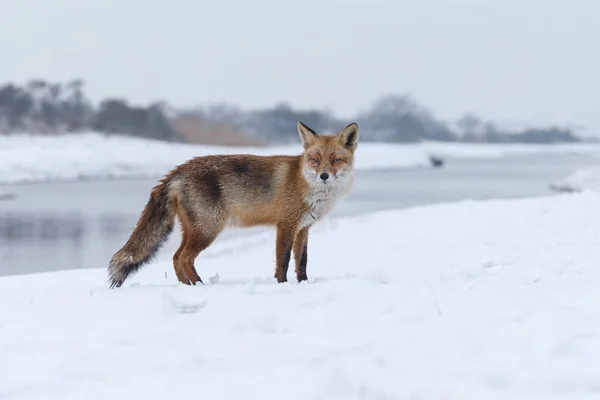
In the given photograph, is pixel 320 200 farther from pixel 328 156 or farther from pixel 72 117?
pixel 72 117

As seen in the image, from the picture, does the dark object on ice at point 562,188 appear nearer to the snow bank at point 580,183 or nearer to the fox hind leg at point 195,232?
the snow bank at point 580,183

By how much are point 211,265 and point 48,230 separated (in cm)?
966

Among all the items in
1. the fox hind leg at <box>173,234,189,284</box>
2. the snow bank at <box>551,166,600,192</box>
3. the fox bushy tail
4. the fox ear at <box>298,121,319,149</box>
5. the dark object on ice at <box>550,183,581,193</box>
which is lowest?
the dark object on ice at <box>550,183,581,193</box>

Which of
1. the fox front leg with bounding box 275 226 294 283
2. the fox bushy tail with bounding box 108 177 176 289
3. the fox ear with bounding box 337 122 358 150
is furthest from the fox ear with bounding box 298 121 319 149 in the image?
the fox bushy tail with bounding box 108 177 176 289

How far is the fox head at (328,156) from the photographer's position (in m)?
6.38

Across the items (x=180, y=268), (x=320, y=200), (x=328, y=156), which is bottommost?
(x=180, y=268)

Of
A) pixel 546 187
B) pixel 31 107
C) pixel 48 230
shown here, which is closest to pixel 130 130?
pixel 31 107

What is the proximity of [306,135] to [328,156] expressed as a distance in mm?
331

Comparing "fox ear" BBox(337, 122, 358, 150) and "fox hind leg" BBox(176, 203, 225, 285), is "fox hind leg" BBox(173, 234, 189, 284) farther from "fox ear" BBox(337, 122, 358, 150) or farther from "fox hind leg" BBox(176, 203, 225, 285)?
"fox ear" BBox(337, 122, 358, 150)

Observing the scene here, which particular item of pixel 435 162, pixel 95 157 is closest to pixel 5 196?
pixel 95 157

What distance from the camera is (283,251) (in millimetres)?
6551

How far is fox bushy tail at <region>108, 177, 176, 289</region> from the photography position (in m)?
6.39

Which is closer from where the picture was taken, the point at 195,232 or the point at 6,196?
the point at 195,232

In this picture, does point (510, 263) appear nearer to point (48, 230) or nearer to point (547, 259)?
point (547, 259)
